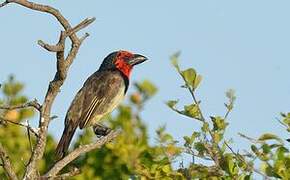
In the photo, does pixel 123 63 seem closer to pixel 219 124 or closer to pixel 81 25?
pixel 81 25

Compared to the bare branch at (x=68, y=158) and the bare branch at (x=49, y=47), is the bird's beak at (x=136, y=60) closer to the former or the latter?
the bare branch at (x=68, y=158)

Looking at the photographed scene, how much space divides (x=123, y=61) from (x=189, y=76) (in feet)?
17.7

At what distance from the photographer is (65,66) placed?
445cm

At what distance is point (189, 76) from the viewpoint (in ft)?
12.4

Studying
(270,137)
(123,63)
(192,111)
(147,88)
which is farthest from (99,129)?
(270,137)

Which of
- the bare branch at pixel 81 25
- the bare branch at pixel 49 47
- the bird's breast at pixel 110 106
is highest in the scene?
the bare branch at pixel 81 25

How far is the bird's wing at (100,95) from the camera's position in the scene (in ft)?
26.6

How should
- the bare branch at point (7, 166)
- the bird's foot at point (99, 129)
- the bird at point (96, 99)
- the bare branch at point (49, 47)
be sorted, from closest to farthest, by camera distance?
the bare branch at point (7, 166) → the bare branch at point (49, 47) → the bird's foot at point (99, 129) → the bird at point (96, 99)

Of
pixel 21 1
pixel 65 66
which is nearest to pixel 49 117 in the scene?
pixel 65 66

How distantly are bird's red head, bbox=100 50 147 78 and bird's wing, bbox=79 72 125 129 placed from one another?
0.42 m

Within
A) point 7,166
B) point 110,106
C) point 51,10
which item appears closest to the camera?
point 7,166

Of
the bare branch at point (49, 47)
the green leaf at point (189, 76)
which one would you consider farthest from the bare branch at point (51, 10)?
the green leaf at point (189, 76)

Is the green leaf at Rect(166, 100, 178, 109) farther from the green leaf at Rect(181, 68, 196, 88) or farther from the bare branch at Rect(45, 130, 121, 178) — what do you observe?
the bare branch at Rect(45, 130, 121, 178)

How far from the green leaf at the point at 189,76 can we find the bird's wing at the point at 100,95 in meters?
4.22
